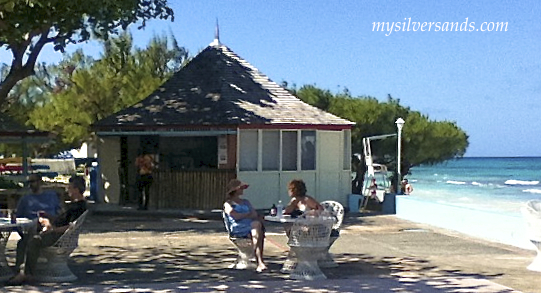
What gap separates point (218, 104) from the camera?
61.9 feet

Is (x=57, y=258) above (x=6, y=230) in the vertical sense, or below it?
below

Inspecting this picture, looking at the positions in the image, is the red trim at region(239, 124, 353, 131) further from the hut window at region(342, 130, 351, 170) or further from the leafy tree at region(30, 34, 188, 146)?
the leafy tree at region(30, 34, 188, 146)

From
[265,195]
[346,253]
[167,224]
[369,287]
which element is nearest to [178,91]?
[265,195]

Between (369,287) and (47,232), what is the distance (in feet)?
11.8

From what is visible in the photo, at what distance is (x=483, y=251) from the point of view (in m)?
11.8

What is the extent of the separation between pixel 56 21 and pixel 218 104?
4.63 m

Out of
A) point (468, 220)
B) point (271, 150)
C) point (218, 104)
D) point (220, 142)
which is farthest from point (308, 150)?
point (468, 220)

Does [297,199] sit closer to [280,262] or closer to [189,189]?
[280,262]

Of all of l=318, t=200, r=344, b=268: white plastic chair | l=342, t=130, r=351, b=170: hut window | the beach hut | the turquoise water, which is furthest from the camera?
the turquoise water

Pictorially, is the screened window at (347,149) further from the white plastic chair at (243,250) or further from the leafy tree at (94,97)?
the white plastic chair at (243,250)

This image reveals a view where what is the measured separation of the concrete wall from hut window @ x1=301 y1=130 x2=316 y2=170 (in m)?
2.33

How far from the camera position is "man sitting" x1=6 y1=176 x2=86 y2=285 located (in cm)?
840

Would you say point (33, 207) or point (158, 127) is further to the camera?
point (158, 127)

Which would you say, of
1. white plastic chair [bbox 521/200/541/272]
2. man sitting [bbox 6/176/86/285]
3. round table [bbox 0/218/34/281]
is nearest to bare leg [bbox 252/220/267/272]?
man sitting [bbox 6/176/86/285]
